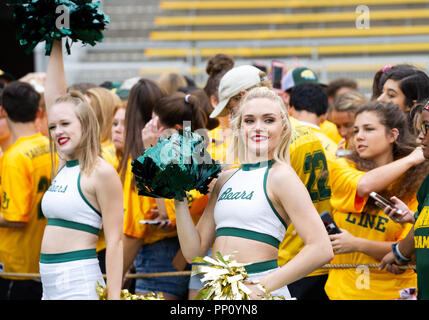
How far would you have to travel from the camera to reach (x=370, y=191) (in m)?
3.22

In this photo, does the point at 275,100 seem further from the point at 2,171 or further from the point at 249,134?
the point at 2,171

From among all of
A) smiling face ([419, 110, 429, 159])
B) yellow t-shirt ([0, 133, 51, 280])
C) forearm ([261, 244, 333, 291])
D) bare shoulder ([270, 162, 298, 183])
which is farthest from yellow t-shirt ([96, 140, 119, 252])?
smiling face ([419, 110, 429, 159])

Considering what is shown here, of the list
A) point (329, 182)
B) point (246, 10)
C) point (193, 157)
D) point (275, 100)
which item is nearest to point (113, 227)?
point (193, 157)

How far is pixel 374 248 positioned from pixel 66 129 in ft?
5.08

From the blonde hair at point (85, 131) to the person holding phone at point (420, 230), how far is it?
1.33 m

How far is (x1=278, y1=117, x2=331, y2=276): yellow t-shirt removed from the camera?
334 cm

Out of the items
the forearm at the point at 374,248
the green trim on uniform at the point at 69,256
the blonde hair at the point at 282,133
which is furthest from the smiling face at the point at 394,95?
the green trim on uniform at the point at 69,256

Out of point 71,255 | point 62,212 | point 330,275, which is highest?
point 62,212

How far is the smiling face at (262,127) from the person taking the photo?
2.53 m

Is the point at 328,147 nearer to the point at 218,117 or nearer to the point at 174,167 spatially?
the point at 218,117

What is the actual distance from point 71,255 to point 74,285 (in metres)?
0.13

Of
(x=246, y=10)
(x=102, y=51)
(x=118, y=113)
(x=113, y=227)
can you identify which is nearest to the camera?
(x=113, y=227)

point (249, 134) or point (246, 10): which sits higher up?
point (246, 10)

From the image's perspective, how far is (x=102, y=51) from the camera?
11336mm
